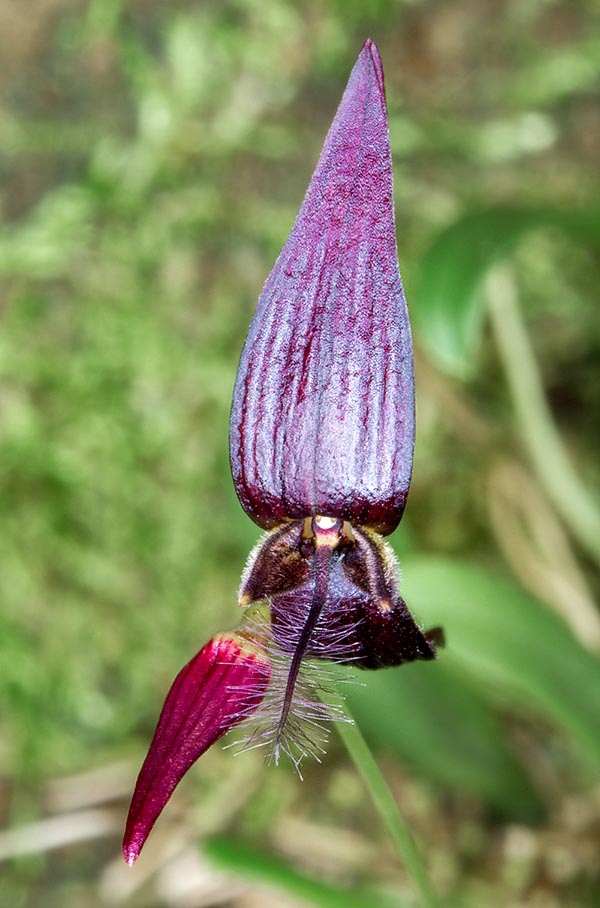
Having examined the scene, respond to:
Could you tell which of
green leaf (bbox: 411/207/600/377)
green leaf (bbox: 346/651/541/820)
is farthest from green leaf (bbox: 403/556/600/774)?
green leaf (bbox: 411/207/600/377)

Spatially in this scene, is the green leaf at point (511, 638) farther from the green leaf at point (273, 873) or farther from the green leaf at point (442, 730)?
the green leaf at point (273, 873)

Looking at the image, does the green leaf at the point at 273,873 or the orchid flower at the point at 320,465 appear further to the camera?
the green leaf at the point at 273,873

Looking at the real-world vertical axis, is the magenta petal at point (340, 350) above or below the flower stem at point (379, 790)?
above

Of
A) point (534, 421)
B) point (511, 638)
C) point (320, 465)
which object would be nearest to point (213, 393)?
point (534, 421)

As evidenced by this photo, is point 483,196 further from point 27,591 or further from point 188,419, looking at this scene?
point 27,591

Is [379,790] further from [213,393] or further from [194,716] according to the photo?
[213,393]

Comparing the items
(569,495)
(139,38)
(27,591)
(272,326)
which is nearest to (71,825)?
(27,591)

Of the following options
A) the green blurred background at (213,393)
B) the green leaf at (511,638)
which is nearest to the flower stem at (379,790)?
the green leaf at (511,638)
